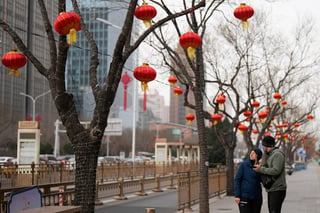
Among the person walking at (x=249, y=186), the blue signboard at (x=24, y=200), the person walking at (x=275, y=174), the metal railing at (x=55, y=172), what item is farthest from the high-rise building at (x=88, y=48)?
the person walking at (x=275, y=174)

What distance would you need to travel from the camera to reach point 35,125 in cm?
2403

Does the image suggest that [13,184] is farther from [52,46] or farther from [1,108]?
[1,108]

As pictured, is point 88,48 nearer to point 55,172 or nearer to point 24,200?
point 55,172

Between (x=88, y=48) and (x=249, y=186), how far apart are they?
987 inches

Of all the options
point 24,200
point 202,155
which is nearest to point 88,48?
point 202,155

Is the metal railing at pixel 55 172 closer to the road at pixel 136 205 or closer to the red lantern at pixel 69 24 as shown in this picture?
the road at pixel 136 205

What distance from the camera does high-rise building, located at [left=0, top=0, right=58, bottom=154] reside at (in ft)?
45.3

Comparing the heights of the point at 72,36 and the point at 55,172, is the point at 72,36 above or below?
above

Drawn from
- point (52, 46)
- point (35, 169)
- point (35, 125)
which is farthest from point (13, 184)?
point (52, 46)

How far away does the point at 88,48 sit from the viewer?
31641 mm

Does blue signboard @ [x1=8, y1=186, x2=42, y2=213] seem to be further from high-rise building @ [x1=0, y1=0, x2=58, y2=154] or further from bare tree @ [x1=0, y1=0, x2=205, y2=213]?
high-rise building @ [x1=0, y1=0, x2=58, y2=154]

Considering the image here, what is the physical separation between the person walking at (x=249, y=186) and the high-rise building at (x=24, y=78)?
4.88 metres

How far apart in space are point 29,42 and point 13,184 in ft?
20.3

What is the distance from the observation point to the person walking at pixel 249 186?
7.92 meters
